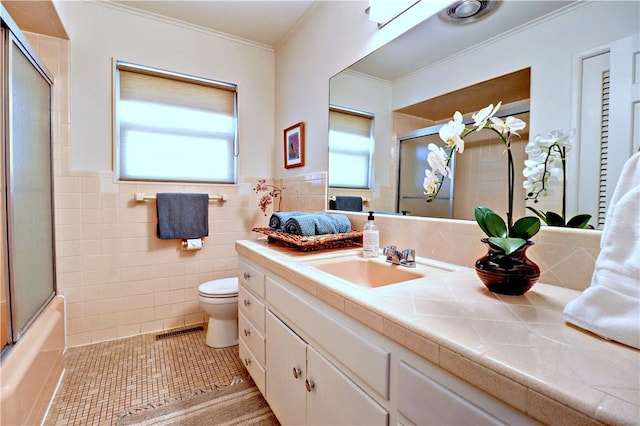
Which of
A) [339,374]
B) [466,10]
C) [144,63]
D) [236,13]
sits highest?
[236,13]

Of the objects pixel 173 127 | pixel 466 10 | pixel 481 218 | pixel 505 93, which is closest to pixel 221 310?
pixel 173 127

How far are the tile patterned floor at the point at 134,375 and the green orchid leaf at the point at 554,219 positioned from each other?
66.0 inches

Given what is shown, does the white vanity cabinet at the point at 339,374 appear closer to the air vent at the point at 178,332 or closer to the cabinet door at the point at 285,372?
the cabinet door at the point at 285,372

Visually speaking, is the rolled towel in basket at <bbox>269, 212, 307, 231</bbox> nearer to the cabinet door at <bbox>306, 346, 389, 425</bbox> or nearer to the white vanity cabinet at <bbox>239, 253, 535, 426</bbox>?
the white vanity cabinet at <bbox>239, 253, 535, 426</bbox>

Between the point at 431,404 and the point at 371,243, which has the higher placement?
the point at 371,243

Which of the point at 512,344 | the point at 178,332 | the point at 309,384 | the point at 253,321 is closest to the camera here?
the point at 512,344

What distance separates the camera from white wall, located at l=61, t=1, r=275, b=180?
1.95 meters

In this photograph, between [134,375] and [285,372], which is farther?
[134,375]

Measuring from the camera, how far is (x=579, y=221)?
0.83m

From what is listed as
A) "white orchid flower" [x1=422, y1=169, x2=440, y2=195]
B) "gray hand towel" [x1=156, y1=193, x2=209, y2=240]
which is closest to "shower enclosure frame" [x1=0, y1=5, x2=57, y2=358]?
"gray hand towel" [x1=156, y1=193, x2=209, y2=240]

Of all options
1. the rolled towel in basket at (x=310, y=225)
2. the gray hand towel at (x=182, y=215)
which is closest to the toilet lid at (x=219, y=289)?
the gray hand towel at (x=182, y=215)

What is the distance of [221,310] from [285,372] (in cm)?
96

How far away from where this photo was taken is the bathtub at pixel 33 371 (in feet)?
3.46

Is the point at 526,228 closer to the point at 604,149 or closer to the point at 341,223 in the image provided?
the point at 604,149
